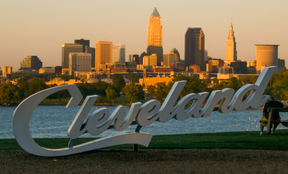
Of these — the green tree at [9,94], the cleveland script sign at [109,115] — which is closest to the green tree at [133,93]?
the green tree at [9,94]

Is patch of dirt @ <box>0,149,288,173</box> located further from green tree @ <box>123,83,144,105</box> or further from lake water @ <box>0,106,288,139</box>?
green tree @ <box>123,83,144,105</box>

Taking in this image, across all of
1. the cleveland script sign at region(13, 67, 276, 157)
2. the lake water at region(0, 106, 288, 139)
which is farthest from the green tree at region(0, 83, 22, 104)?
the cleveland script sign at region(13, 67, 276, 157)

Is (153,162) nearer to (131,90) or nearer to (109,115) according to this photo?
(109,115)

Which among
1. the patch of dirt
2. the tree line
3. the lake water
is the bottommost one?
the lake water

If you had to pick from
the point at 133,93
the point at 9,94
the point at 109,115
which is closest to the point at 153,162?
the point at 109,115

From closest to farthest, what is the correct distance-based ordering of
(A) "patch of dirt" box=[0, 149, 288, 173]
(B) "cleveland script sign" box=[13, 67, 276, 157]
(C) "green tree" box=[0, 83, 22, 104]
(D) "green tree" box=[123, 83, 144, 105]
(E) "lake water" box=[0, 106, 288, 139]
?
(A) "patch of dirt" box=[0, 149, 288, 173]
(B) "cleveland script sign" box=[13, 67, 276, 157]
(E) "lake water" box=[0, 106, 288, 139]
(C) "green tree" box=[0, 83, 22, 104]
(D) "green tree" box=[123, 83, 144, 105]

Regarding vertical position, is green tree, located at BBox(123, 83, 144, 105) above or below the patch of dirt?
below

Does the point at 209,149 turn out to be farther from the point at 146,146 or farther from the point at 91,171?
the point at 91,171

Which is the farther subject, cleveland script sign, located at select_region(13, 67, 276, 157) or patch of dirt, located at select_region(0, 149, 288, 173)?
cleveland script sign, located at select_region(13, 67, 276, 157)

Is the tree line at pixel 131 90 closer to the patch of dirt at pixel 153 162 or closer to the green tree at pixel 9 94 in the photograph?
the green tree at pixel 9 94

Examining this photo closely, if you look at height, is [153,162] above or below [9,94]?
above

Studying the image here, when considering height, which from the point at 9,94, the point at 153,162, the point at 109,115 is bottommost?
the point at 9,94

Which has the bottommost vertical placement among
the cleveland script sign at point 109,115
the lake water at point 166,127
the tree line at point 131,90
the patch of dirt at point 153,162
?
the lake water at point 166,127

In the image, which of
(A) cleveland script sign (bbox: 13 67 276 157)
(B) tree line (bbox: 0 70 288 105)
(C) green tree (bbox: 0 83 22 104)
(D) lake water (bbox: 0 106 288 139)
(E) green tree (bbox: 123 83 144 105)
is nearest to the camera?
(A) cleveland script sign (bbox: 13 67 276 157)
